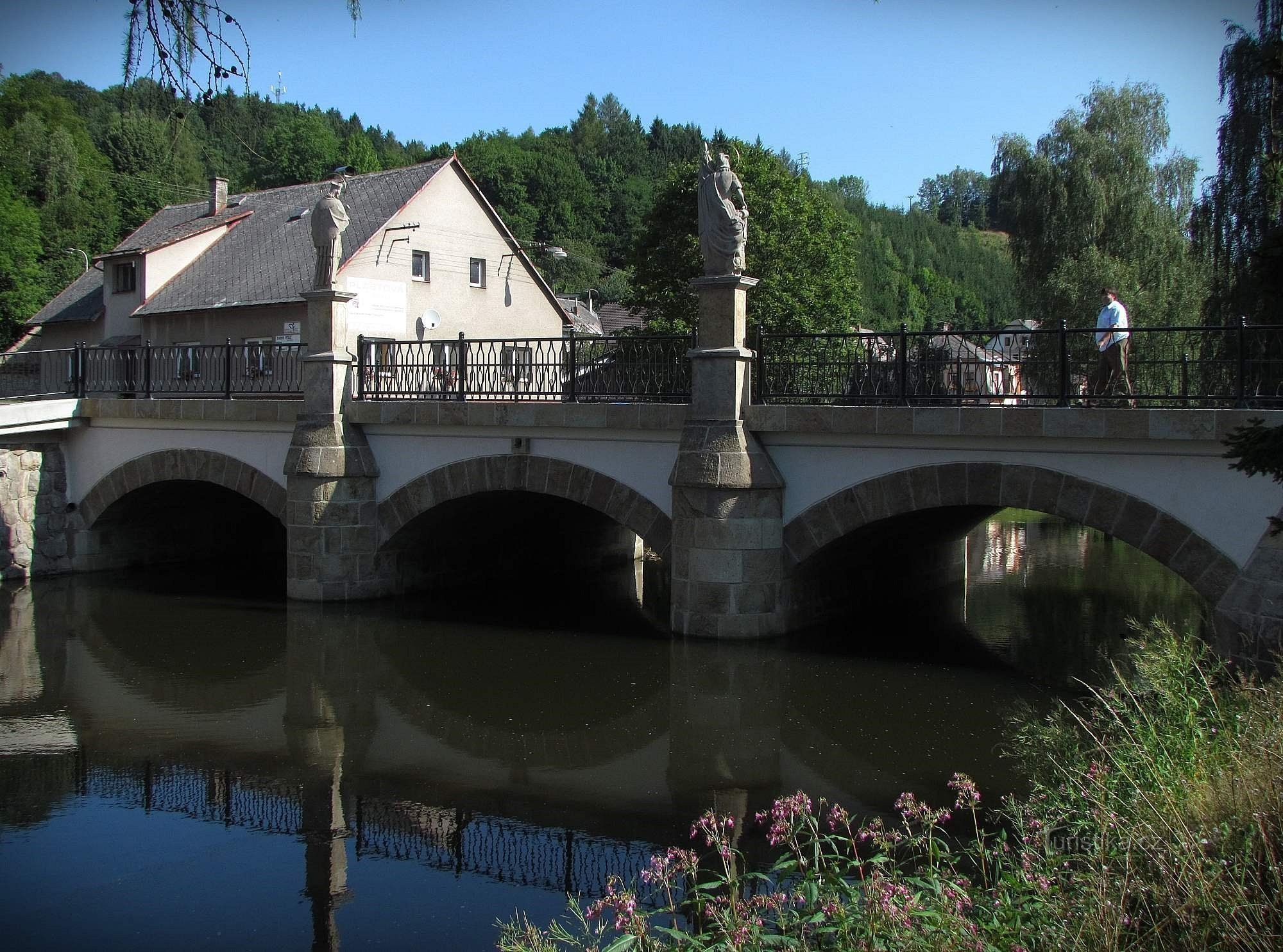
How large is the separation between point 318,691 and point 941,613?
753 centimetres

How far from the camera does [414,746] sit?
860cm

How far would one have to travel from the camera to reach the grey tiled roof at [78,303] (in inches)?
1189

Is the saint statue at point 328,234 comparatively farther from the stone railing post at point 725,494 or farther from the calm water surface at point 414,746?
the stone railing post at point 725,494

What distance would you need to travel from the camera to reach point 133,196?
4559 cm

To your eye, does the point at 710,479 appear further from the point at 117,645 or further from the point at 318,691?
the point at 117,645

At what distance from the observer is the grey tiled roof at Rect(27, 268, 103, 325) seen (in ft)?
99.1

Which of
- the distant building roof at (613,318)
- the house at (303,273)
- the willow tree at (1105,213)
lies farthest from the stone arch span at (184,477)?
the distant building roof at (613,318)

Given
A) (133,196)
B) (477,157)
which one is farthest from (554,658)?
(477,157)

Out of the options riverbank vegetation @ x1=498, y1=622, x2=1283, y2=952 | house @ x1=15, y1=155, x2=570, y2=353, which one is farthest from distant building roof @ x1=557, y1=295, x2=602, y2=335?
riverbank vegetation @ x1=498, y1=622, x2=1283, y2=952

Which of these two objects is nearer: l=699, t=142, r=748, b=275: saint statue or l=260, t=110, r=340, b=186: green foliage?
l=699, t=142, r=748, b=275: saint statue

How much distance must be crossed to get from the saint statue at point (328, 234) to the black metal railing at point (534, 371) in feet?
2.69

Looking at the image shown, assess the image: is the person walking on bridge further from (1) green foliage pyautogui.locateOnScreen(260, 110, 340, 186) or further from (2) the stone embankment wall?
(1) green foliage pyautogui.locateOnScreen(260, 110, 340, 186)

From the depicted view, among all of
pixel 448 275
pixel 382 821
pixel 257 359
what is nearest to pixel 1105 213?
pixel 448 275

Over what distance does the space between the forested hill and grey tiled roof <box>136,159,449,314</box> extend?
244 cm
